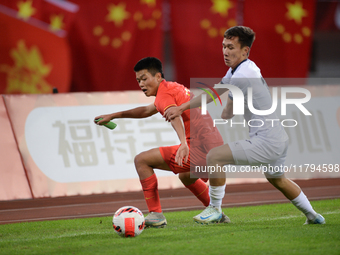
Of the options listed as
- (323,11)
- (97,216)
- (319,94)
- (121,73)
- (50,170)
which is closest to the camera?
(97,216)

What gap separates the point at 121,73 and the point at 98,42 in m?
0.77

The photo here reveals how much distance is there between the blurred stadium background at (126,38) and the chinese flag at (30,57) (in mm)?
18

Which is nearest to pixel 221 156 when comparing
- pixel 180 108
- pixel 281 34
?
pixel 180 108

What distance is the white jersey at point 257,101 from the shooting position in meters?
3.82

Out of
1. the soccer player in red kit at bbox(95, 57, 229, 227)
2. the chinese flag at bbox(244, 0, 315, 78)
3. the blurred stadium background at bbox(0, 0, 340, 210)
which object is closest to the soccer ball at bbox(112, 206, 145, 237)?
the soccer player in red kit at bbox(95, 57, 229, 227)

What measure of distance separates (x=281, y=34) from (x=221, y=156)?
21.9 ft

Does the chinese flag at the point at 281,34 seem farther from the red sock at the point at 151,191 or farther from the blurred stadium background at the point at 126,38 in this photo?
the red sock at the point at 151,191

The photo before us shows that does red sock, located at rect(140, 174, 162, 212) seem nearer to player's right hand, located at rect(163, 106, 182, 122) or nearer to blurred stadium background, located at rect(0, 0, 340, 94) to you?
player's right hand, located at rect(163, 106, 182, 122)

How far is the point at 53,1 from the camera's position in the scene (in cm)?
880

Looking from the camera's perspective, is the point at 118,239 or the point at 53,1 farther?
the point at 53,1

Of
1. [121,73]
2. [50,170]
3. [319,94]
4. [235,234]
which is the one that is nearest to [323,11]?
[319,94]

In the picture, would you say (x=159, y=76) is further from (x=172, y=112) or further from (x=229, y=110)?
(x=229, y=110)

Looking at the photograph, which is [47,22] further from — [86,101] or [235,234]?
[235,234]

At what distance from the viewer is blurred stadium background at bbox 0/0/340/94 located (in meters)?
8.68
